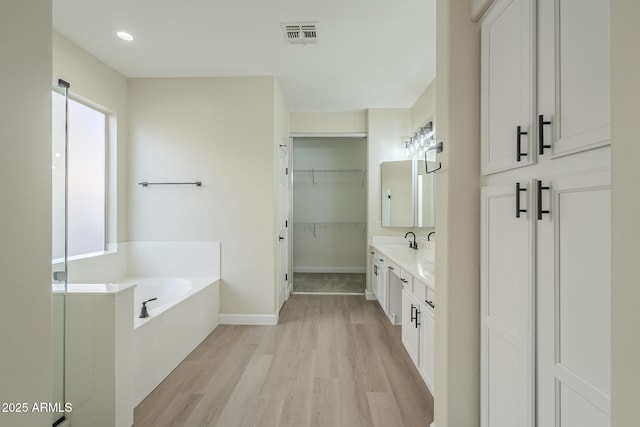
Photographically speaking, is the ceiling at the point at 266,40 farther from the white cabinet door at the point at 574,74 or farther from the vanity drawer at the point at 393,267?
the vanity drawer at the point at 393,267

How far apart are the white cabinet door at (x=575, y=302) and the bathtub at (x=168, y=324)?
2.00m

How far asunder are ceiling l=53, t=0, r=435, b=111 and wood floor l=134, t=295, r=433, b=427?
8.86ft

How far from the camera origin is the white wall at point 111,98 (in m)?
2.50

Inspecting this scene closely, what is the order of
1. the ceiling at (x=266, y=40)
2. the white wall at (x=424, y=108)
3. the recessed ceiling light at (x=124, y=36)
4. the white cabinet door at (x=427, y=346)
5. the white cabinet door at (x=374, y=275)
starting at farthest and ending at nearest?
1. the white cabinet door at (x=374, y=275)
2. the white wall at (x=424, y=108)
3. the recessed ceiling light at (x=124, y=36)
4. the ceiling at (x=266, y=40)
5. the white cabinet door at (x=427, y=346)

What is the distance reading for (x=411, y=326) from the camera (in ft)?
7.66

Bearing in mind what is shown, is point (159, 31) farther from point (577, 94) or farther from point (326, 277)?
point (326, 277)

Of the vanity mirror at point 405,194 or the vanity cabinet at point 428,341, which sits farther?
the vanity mirror at point 405,194

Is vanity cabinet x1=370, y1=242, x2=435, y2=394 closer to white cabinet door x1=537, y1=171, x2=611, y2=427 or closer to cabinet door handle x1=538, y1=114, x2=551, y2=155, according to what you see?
white cabinet door x1=537, y1=171, x2=611, y2=427

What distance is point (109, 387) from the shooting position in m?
1.56

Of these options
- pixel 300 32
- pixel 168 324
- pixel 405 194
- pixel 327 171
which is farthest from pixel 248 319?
pixel 327 171

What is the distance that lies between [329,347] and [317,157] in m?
4.13

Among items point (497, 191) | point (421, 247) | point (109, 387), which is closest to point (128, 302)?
point (109, 387)

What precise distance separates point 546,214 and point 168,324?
2.45 metres

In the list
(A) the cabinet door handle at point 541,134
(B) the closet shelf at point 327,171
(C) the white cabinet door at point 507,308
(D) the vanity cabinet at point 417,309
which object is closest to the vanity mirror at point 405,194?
(D) the vanity cabinet at point 417,309
